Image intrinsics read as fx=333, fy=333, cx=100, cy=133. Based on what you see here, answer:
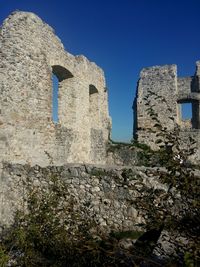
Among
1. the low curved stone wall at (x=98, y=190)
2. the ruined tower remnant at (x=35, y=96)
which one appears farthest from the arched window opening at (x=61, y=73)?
the low curved stone wall at (x=98, y=190)

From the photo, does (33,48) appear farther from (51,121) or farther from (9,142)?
(9,142)

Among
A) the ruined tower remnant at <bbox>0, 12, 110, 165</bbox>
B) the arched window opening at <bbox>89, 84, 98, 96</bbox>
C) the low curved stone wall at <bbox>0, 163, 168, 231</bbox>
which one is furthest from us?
the arched window opening at <bbox>89, 84, 98, 96</bbox>

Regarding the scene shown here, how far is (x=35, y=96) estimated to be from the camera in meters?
8.38

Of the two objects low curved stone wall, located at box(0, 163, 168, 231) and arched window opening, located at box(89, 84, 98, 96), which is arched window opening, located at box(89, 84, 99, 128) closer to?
arched window opening, located at box(89, 84, 98, 96)

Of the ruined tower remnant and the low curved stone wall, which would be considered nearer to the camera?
the low curved stone wall

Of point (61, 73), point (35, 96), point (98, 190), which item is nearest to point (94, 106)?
point (61, 73)

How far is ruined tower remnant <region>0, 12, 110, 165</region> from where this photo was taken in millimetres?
7777

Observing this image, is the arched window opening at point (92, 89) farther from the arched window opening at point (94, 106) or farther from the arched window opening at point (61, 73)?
the arched window opening at point (61, 73)

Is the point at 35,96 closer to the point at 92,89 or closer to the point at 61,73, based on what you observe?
the point at 61,73

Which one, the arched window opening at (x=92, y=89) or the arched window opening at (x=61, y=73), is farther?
the arched window opening at (x=92, y=89)

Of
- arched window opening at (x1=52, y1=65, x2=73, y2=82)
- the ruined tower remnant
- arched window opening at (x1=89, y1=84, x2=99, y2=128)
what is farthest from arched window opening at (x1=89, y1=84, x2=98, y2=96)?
arched window opening at (x1=52, y1=65, x2=73, y2=82)

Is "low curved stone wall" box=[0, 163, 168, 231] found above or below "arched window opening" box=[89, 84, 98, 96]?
below

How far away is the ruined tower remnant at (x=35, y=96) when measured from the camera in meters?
7.78

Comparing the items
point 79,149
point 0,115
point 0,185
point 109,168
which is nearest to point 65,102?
point 79,149
